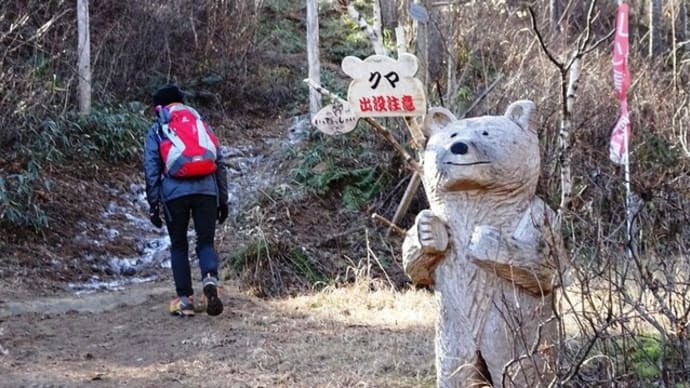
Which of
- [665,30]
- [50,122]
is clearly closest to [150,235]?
[50,122]

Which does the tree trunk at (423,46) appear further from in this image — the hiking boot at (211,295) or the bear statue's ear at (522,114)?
the bear statue's ear at (522,114)

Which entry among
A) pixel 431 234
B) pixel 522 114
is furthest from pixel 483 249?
pixel 522 114

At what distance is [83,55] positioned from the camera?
37.0 ft

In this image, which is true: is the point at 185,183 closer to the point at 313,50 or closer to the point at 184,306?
the point at 184,306

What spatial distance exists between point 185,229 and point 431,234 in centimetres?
314

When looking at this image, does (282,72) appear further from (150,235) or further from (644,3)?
(644,3)

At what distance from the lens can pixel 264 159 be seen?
39.2 ft

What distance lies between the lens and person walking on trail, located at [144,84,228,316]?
20.4ft

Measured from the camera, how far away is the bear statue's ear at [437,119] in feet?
13.3

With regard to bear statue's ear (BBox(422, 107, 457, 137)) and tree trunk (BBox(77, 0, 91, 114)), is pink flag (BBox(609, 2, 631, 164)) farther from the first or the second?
tree trunk (BBox(77, 0, 91, 114))

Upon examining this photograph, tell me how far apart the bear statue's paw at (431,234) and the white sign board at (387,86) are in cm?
140

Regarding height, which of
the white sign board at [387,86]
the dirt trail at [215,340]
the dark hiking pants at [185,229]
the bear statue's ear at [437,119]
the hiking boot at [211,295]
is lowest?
the dirt trail at [215,340]

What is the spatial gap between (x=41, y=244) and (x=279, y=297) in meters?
2.85

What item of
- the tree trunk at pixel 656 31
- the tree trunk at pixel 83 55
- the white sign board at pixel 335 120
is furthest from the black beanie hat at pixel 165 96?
the tree trunk at pixel 656 31
